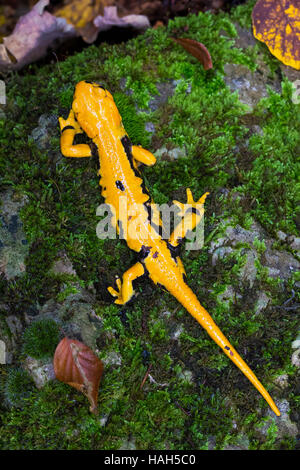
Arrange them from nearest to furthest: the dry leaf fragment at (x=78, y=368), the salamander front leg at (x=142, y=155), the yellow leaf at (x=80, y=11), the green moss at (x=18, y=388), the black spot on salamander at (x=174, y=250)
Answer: the dry leaf fragment at (x=78, y=368) → the green moss at (x=18, y=388) → the black spot on salamander at (x=174, y=250) → the salamander front leg at (x=142, y=155) → the yellow leaf at (x=80, y=11)

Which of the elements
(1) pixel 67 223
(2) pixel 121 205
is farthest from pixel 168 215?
(1) pixel 67 223

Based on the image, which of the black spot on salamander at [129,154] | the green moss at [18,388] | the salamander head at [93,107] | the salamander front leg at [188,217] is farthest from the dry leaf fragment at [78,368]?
the salamander head at [93,107]

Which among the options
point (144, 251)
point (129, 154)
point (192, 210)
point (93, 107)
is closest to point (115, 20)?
point (93, 107)

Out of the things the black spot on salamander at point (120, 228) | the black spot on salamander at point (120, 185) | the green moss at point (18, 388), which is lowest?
the green moss at point (18, 388)

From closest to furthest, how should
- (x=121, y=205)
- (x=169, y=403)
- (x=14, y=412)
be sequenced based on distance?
(x=14, y=412), (x=169, y=403), (x=121, y=205)

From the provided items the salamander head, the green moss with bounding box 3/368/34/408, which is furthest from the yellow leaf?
the green moss with bounding box 3/368/34/408

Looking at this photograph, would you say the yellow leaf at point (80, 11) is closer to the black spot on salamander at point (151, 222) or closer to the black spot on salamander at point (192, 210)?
the black spot on salamander at point (151, 222)
